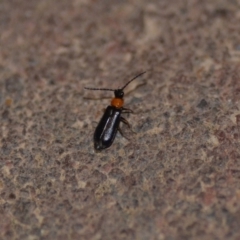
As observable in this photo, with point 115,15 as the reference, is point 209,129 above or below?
below

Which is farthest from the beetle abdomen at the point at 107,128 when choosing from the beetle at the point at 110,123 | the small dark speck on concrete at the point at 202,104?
the small dark speck on concrete at the point at 202,104

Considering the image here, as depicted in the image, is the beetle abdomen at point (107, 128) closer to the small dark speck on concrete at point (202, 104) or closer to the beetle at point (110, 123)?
the beetle at point (110, 123)

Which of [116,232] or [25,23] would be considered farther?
[25,23]

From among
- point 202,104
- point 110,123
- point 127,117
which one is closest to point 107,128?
point 110,123

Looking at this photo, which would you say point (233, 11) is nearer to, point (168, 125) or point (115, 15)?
point (115, 15)

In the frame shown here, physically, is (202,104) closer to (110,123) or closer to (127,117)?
(127,117)

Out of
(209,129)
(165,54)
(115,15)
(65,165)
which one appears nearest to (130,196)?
(65,165)

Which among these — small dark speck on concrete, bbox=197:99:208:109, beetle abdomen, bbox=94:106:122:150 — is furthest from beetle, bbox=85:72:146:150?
small dark speck on concrete, bbox=197:99:208:109
